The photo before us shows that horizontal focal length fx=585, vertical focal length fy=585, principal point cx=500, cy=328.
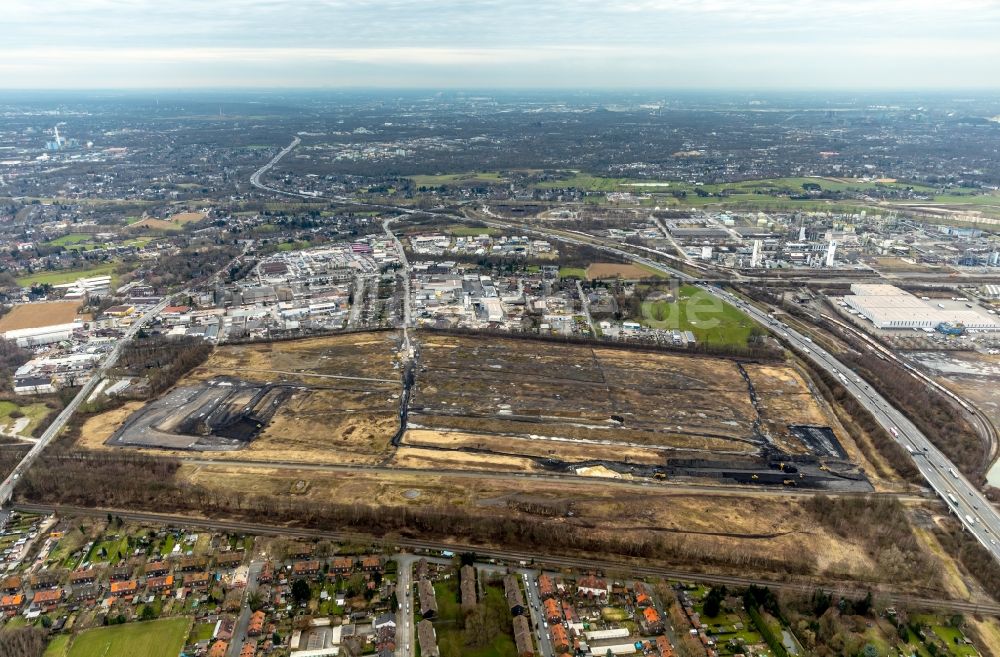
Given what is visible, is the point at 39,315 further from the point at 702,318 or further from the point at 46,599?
the point at 702,318

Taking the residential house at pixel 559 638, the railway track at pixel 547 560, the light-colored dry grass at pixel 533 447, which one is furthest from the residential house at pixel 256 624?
the light-colored dry grass at pixel 533 447

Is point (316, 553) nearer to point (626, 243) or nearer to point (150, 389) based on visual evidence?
point (150, 389)

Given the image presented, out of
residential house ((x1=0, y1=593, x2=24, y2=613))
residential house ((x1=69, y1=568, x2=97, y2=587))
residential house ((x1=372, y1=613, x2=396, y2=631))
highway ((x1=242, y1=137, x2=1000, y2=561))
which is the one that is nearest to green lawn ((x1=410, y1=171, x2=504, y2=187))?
highway ((x1=242, y1=137, x2=1000, y2=561))

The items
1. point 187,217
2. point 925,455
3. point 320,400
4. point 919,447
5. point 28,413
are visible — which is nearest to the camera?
point 925,455

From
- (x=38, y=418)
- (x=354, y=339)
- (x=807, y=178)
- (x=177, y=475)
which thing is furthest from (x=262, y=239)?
(x=807, y=178)

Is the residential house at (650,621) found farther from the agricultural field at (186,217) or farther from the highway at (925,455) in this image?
the agricultural field at (186,217)

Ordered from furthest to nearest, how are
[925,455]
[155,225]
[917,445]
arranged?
[155,225] → [917,445] → [925,455]

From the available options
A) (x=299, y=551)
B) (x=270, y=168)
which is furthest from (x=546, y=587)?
(x=270, y=168)
